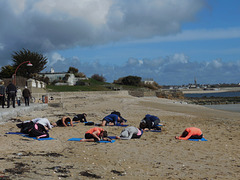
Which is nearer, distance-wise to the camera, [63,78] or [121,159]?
[121,159]

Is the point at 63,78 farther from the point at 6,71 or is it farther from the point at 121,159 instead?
the point at 121,159

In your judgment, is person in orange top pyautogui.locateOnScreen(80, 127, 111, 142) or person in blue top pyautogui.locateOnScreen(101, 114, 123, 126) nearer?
person in orange top pyautogui.locateOnScreen(80, 127, 111, 142)

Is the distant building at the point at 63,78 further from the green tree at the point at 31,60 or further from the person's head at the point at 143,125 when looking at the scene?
the person's head at the point at 143,125

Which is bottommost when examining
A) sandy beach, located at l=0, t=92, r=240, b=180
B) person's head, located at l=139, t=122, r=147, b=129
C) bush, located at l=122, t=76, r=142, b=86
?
sandy beach, located at l=0, t=92, r=240, b=180

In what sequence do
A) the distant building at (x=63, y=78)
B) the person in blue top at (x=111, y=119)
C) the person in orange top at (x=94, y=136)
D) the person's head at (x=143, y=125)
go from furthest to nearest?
the distant building at (x=63, y=78)
the person in blue top at (x=111, y=119)
the person's head at (x=143, y=125)
the person in orange top at (x=94, y=136)

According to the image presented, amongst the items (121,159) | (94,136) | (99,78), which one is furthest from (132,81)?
(121,159)

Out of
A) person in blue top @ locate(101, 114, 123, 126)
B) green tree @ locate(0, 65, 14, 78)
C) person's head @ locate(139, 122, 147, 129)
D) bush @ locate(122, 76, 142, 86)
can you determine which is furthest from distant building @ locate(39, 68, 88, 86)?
person's head @ locate(139, 122, 147, 129)

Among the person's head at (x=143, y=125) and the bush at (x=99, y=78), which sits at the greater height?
the bush at (x=99, y=78)

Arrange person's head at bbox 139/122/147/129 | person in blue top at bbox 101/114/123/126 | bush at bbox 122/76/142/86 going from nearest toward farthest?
1. person's head at bbox 139/122/147/129
2. person in blue top at bbox 101/114/123/126
3. bush at bbox 122/76/142/86

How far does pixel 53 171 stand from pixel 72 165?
2.06 ft

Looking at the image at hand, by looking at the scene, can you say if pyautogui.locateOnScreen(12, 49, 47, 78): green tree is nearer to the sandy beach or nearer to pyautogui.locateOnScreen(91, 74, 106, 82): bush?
pyautogui.locateOnScreen(91, 74, 106, 82): bush

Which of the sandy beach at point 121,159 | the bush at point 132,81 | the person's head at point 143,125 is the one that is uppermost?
the bush at point 132,81

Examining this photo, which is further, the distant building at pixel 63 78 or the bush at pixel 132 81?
the bush at pixel 132 81

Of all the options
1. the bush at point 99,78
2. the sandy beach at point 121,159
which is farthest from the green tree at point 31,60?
the sandy beach at point 121,159
